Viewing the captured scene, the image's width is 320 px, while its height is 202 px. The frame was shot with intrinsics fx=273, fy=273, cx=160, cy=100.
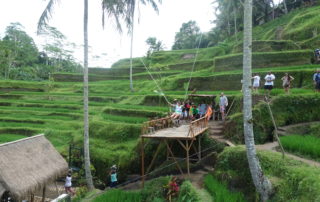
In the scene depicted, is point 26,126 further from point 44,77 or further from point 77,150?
point 44,77

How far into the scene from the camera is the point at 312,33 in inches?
957

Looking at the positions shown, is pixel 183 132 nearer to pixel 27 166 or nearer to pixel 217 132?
pixel 217 132

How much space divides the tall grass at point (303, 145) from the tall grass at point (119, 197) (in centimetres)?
553

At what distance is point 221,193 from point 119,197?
3887 mm

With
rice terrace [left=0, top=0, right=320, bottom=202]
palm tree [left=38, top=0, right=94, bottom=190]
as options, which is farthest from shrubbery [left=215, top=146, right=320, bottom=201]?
palm tree [left=38, top=0, right=94, bottom=190]

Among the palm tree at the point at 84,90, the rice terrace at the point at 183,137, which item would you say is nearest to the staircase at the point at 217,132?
the rice terrace at the point at 183,137

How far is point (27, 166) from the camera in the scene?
34.3 ft

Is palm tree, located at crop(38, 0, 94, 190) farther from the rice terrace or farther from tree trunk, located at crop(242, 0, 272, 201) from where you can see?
tree trunk, located at crop(242, 0, 272, 201)

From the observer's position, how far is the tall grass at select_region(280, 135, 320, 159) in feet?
27.6

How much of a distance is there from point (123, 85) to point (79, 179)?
1756cm

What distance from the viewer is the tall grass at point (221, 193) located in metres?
7.40

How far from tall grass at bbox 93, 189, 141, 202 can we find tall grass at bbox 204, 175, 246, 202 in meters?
2.70

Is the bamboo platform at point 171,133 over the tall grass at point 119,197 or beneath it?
over

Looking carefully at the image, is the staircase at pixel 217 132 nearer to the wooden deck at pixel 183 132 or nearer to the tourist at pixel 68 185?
the wooden deck at pixel 183 132
